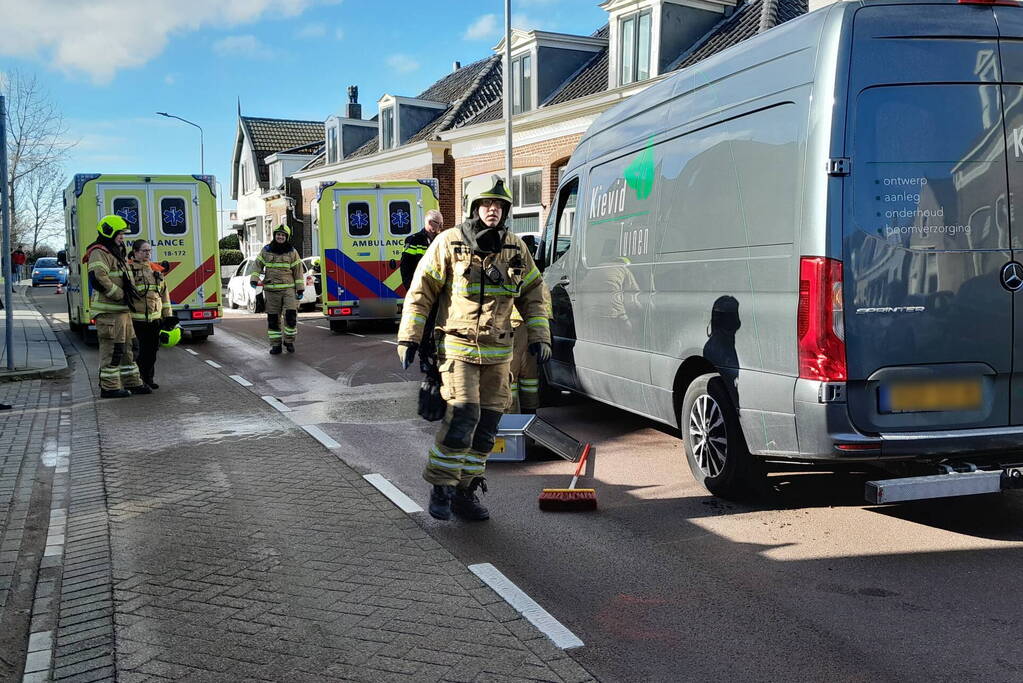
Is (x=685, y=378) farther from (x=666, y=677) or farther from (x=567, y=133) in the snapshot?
(x=567, y=133)

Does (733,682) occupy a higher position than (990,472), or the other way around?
(990,472)

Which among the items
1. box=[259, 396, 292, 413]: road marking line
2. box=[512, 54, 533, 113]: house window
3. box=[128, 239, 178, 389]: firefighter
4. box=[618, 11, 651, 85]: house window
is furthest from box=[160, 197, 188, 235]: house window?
box=[512, 54, 533, 113]: house window

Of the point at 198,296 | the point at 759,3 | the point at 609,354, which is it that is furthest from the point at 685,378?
the point at 759,3

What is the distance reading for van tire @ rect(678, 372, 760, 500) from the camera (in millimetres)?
5512

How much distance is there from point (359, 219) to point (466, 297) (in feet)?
43.1

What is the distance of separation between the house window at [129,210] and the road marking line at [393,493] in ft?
35.5

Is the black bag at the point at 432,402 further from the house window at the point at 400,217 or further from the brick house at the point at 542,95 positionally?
the house window at the point at 400,217

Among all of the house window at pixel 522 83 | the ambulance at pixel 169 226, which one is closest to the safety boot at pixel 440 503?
the ambulance at pixel 169 226

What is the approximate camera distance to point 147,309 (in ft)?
34.6

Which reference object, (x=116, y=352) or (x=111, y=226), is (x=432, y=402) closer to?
(x=111, y=226)

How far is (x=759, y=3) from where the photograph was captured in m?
21.5

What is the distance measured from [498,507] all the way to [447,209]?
2583 cm

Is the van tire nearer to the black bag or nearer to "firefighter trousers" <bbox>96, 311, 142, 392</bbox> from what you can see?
the black bag

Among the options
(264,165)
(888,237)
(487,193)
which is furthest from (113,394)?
(264,165)
